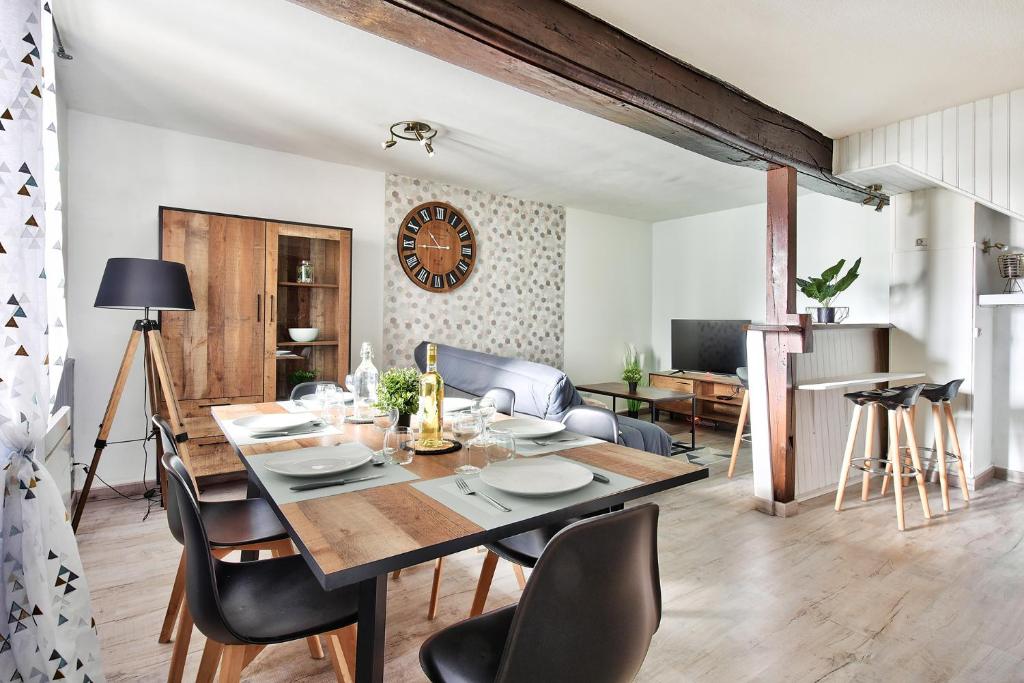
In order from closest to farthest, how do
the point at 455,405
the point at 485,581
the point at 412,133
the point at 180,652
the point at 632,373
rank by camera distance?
the point at 180,652, the point at 485,581, the point at 455,405, the point at 412,133, the point at 632,373

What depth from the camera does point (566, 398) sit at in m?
2.82

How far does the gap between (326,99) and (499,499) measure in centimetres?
274

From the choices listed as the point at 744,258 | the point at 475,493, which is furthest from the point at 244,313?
the point at 744,258

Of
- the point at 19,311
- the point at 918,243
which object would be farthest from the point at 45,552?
the point at 918,243

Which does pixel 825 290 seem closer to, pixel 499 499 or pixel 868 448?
pixel 868 448

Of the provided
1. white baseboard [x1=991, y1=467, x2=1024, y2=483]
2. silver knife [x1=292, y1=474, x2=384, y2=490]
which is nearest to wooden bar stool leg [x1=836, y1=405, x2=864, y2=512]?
white baseboard [x1=991, y1=467, x2=1024, y2=483]

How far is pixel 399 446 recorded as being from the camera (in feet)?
5.34

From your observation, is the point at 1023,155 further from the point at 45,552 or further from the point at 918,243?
the point at 45,552

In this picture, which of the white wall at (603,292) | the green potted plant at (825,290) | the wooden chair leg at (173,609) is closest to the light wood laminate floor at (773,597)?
the wooden chair leg at (173,609)

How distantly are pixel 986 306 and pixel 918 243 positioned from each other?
604 mm

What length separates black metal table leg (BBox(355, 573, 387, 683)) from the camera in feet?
3.48

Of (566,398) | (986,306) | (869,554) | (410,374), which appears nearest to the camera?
(410,374)

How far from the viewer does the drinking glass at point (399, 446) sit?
1504 millimetres

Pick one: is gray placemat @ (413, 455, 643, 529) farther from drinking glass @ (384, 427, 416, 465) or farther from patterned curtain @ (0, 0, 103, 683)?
patterned curtain @ (0, 0, 103, 683)
